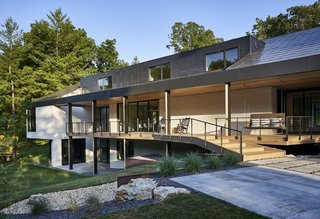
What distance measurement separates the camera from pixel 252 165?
8992 millimetres

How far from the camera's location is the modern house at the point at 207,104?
11682 mm

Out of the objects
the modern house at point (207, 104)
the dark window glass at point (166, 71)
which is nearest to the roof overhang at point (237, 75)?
the modern house at point (207, 104)

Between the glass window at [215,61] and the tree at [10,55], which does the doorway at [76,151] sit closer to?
the tree at [10,55]

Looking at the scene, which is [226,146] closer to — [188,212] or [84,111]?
[188,212]

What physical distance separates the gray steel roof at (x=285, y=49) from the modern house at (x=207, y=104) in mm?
64

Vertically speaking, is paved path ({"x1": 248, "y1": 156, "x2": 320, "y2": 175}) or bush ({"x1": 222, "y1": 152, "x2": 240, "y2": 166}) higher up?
bush ({"x1": 222, "y1": 152, "x2": 240, "y2": 166})

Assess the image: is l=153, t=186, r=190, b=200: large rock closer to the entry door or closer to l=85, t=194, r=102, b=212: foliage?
l=85, t=194, r=102, b=212: foliage

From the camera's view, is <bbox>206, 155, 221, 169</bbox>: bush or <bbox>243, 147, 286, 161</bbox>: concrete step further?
<bbox>243, 147, 286, 161</bbox>: concrete step

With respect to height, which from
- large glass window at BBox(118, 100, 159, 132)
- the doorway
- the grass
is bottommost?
the doorway

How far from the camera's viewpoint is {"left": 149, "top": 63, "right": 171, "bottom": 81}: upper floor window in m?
19.9

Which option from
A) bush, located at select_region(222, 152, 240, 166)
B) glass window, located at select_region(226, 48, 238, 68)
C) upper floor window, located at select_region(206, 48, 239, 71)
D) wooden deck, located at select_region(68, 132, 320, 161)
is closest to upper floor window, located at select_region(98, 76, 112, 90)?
upper floor window, located at select_region(206, 48, 239, 71)

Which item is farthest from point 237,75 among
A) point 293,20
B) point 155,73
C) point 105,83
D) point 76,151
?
point 293,20

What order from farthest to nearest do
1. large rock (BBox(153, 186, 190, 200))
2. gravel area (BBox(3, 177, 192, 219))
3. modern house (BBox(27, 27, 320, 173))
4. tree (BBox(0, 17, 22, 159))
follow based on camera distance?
tree (BBox(0, 17, 22, 159)) < modern house (BBox(27, 27, 320, 173)) < large rock (BBox(153, 186, 190, 200)) < gravel area (BBox(3, 177, 192, 219))

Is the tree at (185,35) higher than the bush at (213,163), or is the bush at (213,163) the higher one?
the tree at (185,35)
